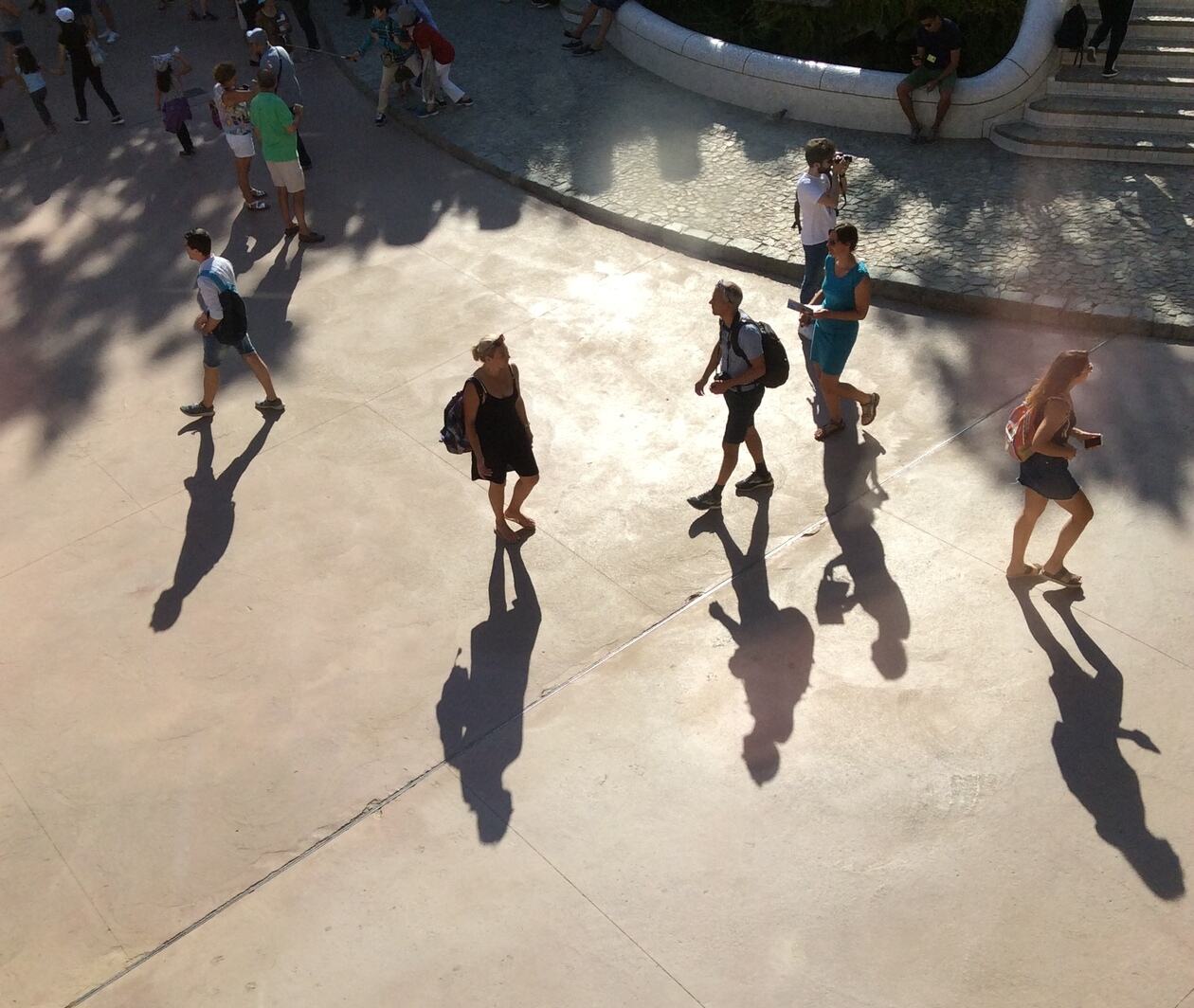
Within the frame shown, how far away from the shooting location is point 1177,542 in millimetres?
6508

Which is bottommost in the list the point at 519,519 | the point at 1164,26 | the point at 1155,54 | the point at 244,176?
the point at 519,519

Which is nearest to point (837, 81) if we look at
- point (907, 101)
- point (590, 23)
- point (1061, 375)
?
point (907, 101)

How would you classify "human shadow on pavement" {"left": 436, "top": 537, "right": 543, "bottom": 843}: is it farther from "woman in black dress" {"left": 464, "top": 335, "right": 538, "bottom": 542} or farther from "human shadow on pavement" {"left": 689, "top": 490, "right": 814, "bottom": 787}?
"human shadow on pavement" {"left": 689, "top": 490, "right": 814, "bottom": 787}

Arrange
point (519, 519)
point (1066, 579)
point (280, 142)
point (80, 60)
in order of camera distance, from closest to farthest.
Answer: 1. point (1066, 579)
2. point (519, 519)
3. point (280, 142)
4. point (80, 60)

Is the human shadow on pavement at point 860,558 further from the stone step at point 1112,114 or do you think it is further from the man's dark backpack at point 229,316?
the stone step at point 1112,114

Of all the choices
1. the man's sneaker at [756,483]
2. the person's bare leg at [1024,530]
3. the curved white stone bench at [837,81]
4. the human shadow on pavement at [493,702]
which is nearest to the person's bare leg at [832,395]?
the man's sneaker at [756,483]

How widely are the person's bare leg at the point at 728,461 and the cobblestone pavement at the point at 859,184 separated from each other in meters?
2.90

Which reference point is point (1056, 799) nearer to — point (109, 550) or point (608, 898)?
point (608, 898)

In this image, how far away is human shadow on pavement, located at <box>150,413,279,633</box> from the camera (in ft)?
22.6

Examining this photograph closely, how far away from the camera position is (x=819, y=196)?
8062 mm

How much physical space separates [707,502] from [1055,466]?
210 centimetres

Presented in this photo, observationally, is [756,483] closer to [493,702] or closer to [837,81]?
[493,702]

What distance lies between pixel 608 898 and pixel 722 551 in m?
2.45

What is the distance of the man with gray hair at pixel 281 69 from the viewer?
11.5 meters
